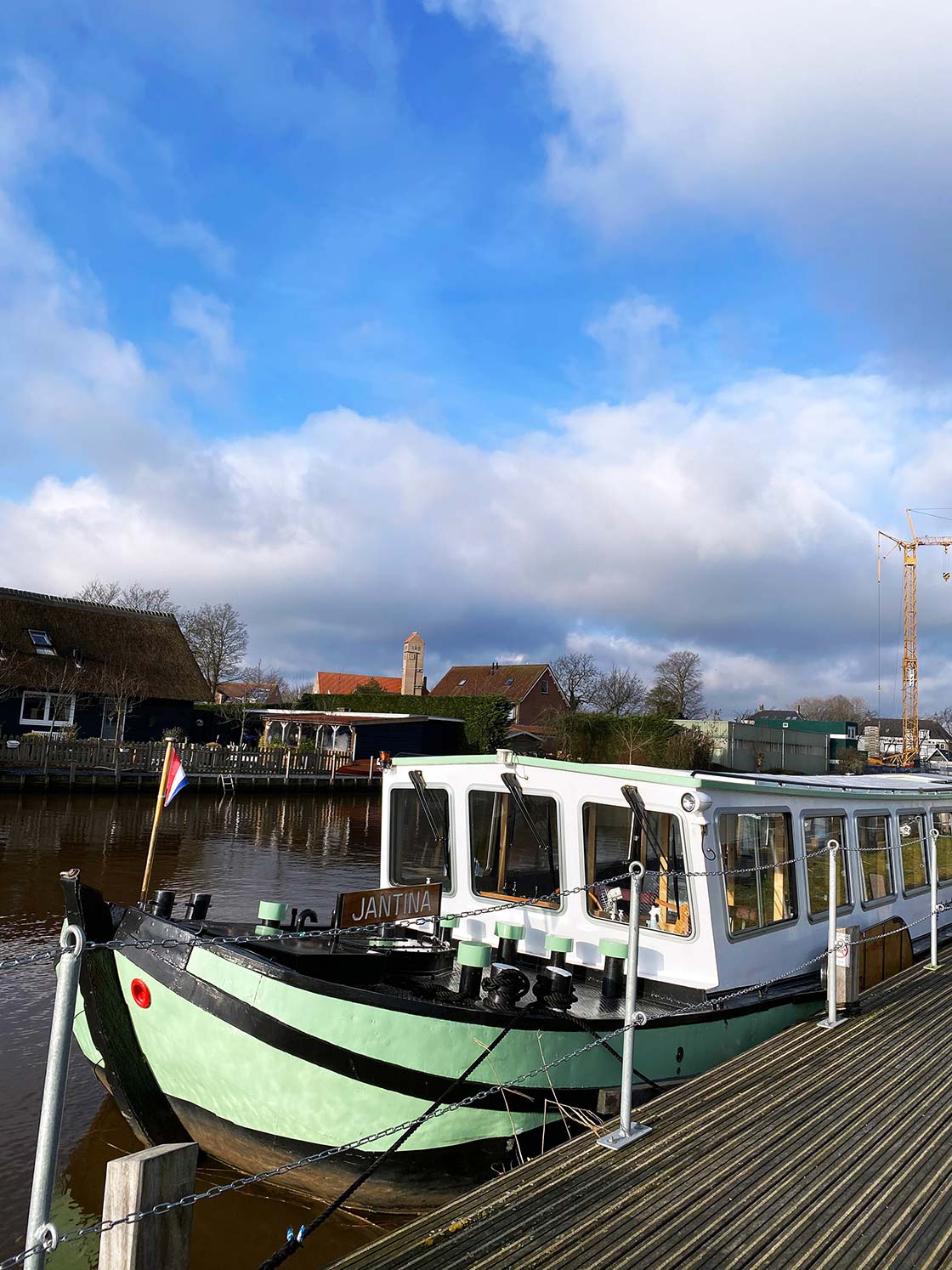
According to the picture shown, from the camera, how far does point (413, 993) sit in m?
6.66

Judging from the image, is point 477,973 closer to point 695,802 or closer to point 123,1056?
point 695,802

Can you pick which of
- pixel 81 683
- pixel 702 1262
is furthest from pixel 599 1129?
pixel 81 683

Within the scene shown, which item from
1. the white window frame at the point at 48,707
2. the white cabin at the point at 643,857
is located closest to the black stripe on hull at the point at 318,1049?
the white cabin at the point at 643,857

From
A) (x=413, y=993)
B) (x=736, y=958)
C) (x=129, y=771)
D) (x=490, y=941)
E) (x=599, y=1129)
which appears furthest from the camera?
(x=129, y=771)

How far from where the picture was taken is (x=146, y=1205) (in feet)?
9.39

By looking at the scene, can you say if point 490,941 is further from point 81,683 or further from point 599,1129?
point 81,683

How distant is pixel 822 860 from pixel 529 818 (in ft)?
10.6

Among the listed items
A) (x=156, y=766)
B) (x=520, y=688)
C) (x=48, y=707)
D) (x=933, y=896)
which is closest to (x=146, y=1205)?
(x=933, y=896)

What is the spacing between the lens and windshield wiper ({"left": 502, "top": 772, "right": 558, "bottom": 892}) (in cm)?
769

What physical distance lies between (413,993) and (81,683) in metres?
36.0

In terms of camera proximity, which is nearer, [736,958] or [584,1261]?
[584,1261]

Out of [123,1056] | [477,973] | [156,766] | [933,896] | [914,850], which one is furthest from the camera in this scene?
[156,766]

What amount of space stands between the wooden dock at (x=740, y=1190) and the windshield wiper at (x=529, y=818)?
209 cm

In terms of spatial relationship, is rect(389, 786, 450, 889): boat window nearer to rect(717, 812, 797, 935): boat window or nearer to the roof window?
rect(717, 812, 797, 935): boat window
